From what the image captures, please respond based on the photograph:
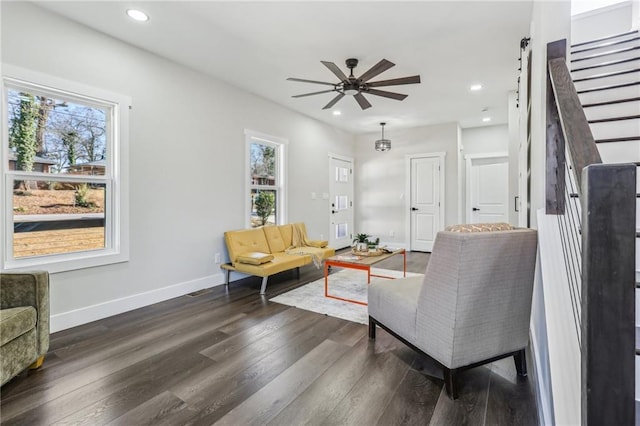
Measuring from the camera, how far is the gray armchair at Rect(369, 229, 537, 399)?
1694 millimetres

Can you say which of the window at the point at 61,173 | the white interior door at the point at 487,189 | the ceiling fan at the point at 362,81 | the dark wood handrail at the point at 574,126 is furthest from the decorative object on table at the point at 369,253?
the white interior door at the point at 487,189

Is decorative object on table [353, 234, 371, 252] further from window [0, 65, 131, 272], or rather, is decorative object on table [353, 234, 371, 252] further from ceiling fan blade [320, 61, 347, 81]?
window [0, 65, 131, 272]

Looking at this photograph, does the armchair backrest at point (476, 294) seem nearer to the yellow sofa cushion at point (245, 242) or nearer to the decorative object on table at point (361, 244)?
the decorative object on table at point (361, 244)

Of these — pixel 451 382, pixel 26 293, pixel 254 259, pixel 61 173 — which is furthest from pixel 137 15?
pixel 451 382

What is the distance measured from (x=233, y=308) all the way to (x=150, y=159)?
1821mm

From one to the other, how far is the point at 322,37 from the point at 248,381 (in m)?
3.03

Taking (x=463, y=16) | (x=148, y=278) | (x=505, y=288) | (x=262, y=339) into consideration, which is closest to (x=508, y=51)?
(x=463, y=16)

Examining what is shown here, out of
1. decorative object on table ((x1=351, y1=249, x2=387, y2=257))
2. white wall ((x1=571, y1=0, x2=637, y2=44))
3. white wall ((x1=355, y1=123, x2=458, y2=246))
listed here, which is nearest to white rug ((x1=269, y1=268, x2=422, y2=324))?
decorative object on table ((x1=351, y1=249, x2=387, y2=257))

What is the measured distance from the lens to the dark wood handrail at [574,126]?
780 mm

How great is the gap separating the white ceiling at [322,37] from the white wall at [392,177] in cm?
196

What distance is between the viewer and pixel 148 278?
3.36 metres

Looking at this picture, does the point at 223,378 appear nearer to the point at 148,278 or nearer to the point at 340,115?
the point at 148,278

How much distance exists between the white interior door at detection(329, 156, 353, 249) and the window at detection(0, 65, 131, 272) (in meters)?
4.08

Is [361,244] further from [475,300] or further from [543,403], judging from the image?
[543,403]
